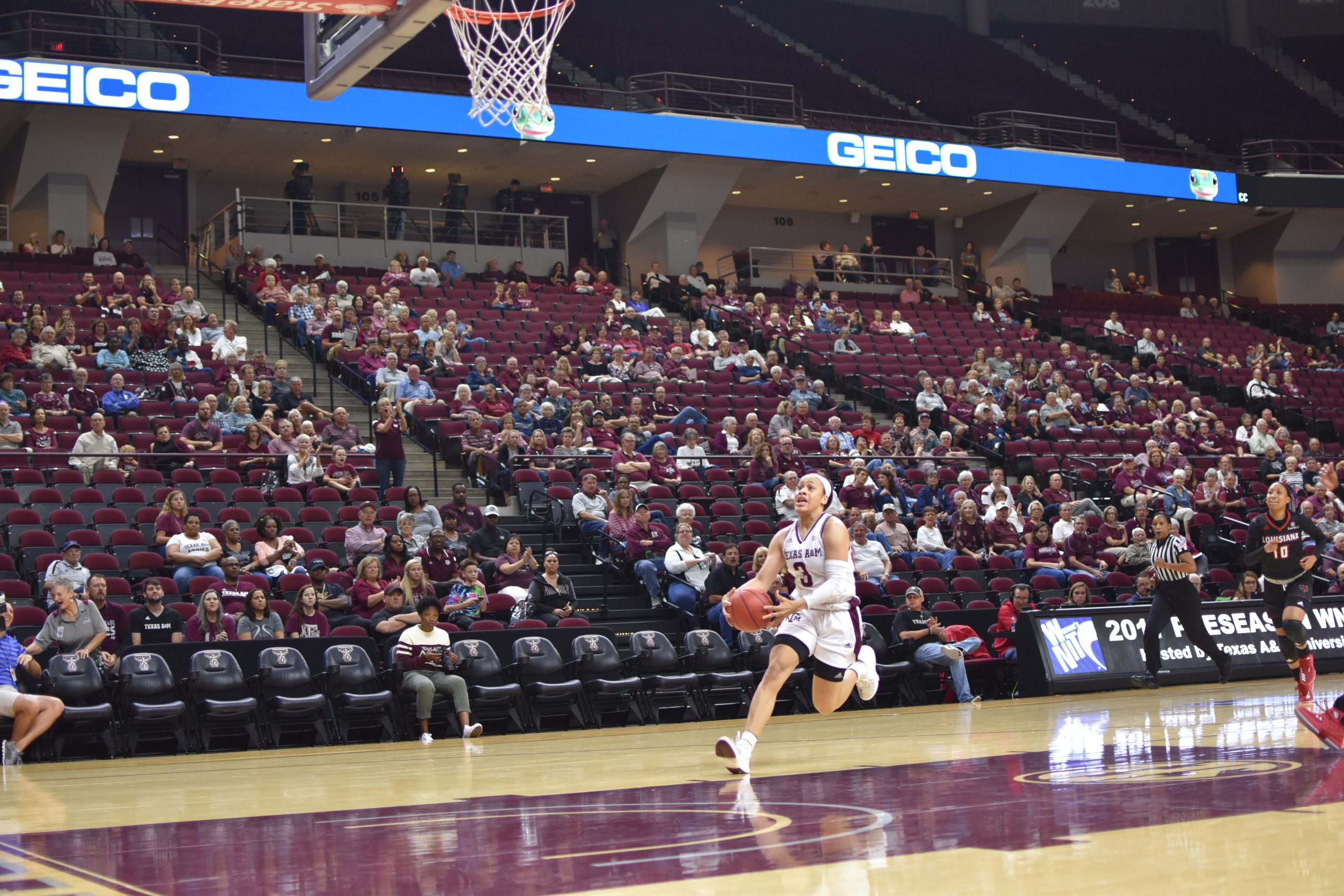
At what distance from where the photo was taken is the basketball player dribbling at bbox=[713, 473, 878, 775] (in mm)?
6988

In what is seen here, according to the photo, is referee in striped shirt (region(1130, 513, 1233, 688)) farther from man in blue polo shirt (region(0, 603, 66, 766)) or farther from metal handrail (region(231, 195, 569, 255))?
metal handrail (region(231, 195, 569, 255))

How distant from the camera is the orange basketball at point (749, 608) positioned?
22.8 ft

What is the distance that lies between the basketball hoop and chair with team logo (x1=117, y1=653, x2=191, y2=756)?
236 inches

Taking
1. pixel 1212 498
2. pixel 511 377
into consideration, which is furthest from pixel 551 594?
pixel 1212 498

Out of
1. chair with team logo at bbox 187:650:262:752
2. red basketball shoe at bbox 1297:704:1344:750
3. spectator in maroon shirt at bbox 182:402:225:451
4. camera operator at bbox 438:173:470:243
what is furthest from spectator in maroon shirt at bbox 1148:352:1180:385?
chair with team logo at bbox 187:650:262:752

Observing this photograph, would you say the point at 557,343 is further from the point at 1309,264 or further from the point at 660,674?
the point at 1309,264

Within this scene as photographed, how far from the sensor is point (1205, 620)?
Result: 1421 centimetres

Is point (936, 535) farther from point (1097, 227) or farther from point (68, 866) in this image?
point (1097, 227)

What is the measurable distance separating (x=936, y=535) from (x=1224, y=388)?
1247 centimetres

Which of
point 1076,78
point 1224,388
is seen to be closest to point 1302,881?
point 1224,388

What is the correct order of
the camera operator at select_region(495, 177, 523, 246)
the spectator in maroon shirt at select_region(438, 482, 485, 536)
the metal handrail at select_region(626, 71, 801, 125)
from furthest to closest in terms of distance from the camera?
the camera operator at select_region(495, 177, 523, 246) < the metal handrail at select_region(626, 71, 801, 125) < the spectator in maroon shirt at select_region(438, 482, 485, 536)

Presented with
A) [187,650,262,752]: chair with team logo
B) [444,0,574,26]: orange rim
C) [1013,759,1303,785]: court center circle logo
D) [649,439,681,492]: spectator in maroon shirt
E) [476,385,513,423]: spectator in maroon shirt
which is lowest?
[1013,759,1303,785]: court center circle logo

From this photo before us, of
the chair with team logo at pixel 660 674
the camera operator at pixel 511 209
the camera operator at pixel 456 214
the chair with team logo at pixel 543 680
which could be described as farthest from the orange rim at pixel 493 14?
the camera operator at pixel 511 209

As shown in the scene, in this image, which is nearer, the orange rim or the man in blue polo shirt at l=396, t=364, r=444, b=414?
the orange rim
